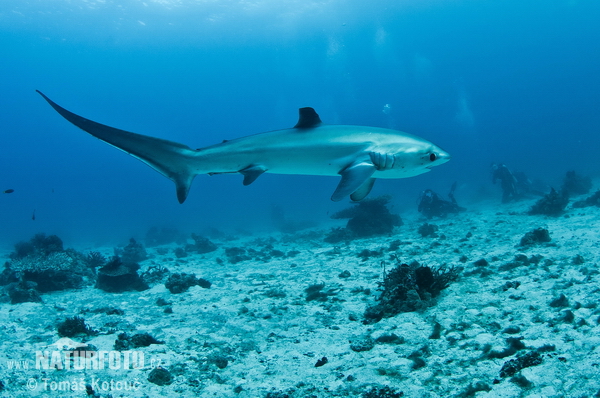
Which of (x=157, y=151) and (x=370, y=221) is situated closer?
(x=157, y=151)

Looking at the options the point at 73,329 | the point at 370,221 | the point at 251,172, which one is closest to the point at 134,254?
the point at 73,329

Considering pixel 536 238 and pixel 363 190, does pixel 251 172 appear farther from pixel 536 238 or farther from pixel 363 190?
pixel 536 238

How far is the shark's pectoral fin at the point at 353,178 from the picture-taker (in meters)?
4.26

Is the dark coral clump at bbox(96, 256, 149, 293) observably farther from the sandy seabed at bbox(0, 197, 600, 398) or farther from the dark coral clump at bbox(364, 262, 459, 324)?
the dark coral clump at bbox(364, 262, 459, 324)

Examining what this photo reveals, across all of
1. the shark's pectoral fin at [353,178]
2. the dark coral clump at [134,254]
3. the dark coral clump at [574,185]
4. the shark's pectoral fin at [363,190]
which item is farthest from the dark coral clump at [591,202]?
the dark coral clump at [134,254]

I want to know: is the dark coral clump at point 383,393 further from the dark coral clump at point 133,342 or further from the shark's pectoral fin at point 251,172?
the dark coral clump at point 133,342

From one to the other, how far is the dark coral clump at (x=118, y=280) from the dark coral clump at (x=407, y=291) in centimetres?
785

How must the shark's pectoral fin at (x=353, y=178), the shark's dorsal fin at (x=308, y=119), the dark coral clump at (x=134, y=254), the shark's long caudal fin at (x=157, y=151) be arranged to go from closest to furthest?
1. the shark's long caudal fin at (x=157, y=151)
2. the shark's pectoral fin at (x=353, y=178)
3. the shark's dorsal fin at (x=308, y=119)
4. the dark coral clump at (x=134, y=254)

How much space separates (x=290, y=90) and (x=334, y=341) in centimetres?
18792

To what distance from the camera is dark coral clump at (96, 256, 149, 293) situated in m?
9.81

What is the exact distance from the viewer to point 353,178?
441 cm

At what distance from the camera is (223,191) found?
158 metres

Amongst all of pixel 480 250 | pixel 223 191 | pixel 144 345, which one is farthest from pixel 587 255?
pixel 223 191

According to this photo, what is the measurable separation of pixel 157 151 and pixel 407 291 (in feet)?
17.0
